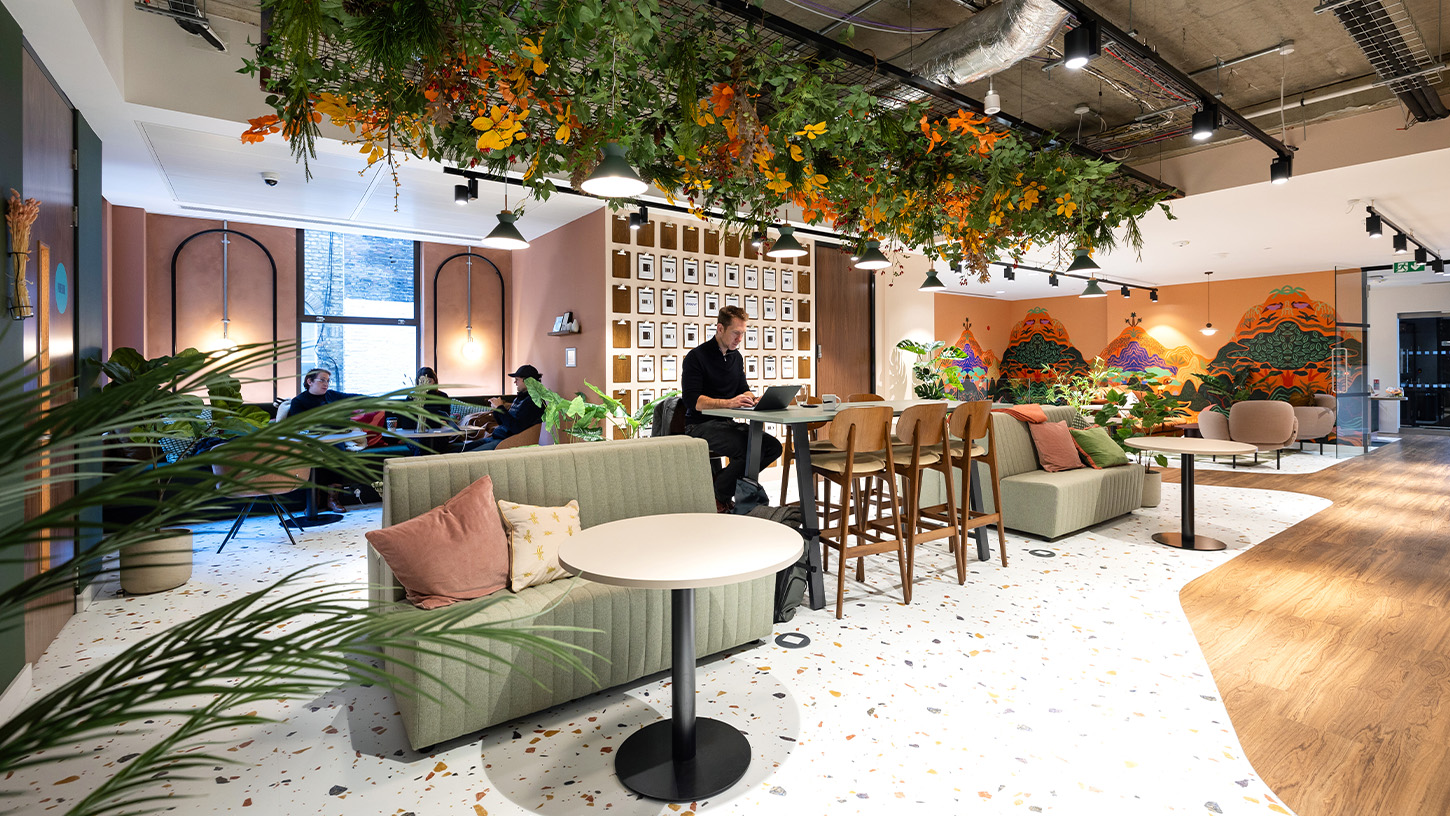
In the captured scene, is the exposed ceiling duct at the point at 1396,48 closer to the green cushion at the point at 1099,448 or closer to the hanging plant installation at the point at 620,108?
the hanging plant installation at the point at 620,108

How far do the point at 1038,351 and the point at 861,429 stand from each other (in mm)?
12562

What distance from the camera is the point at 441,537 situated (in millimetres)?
2461

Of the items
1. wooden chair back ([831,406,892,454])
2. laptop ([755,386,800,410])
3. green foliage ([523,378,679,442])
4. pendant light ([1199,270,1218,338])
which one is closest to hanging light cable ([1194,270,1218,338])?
pendant light ([1199,270,1218,338])

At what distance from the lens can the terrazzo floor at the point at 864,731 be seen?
81.7 inches

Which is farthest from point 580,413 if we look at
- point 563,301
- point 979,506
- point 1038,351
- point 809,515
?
point 1038,351

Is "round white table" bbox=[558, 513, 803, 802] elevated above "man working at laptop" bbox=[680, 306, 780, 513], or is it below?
below

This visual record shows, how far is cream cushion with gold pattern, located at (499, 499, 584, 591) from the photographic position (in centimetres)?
261

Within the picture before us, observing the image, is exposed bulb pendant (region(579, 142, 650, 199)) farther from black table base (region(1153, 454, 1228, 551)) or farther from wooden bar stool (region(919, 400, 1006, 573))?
black table base (region(1153, 454, 1228, 551))

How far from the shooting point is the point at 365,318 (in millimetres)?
8250

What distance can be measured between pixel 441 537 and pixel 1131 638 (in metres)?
3.06

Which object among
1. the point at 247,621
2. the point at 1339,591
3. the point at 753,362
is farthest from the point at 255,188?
the point at 1339,591

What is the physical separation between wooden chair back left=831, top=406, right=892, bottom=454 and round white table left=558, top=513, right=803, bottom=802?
43.3 inches

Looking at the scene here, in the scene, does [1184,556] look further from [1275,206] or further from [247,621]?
[247,621]

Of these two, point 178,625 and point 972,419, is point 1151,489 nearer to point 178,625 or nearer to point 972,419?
point 972,419
